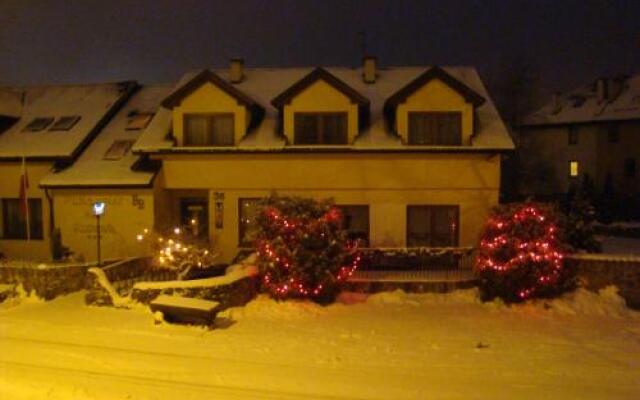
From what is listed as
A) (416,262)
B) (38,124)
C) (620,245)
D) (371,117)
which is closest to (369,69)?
(371,117)

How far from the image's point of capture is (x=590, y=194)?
1278 inches

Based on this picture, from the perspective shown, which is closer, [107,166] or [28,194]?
[107,166]

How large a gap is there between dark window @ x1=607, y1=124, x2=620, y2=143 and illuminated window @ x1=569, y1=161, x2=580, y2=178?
2.84 m

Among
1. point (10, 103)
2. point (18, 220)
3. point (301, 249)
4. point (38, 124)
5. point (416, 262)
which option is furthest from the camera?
point (10, 103)

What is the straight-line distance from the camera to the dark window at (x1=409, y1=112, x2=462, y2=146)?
2052 centimetres

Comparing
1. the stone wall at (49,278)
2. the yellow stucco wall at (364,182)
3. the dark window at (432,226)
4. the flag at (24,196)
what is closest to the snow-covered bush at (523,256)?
the yellow stucco wall at (364,182)

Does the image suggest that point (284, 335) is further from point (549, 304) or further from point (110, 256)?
point (110, 256)

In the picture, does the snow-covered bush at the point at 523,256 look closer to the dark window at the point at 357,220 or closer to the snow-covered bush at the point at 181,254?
the dark window at the point at 357,220

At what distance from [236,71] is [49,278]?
1124 cm

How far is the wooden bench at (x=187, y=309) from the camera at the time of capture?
1384 centimetres

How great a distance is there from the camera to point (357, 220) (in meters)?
20.8

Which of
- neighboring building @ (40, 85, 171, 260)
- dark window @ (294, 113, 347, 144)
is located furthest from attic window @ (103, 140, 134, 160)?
dark window @ (294, 113, 347, 144)

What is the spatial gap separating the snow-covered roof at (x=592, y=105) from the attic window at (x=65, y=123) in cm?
3048

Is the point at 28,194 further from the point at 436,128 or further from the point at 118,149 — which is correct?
the point at 436,128
